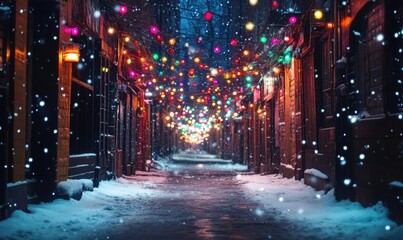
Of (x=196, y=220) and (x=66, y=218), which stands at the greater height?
(x=66, y=218)

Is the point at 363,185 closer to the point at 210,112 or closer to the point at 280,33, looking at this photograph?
the point at 280,33

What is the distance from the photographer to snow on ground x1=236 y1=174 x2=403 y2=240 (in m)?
8.83

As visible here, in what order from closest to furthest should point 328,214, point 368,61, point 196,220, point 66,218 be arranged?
point 66,218
point 196,220
point 328,214
point 368,61

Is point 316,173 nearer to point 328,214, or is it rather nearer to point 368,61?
point 328,214

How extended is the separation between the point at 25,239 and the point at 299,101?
490 inches

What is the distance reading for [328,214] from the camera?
36.8 ft

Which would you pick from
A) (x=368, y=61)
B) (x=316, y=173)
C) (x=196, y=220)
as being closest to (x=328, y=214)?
(x=196, y=220)

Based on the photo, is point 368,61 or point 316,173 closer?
point 368,61

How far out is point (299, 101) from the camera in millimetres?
19047

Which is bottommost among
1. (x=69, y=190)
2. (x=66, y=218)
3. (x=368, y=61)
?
(x=66, y=218)

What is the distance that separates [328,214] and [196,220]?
8.57ft

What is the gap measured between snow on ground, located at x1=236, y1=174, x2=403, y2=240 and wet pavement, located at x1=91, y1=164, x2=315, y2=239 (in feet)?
1.23

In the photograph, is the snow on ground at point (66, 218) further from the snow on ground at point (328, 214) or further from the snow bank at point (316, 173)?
the snow bank at point (316, 173)

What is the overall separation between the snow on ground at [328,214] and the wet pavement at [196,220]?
0.37 metres
